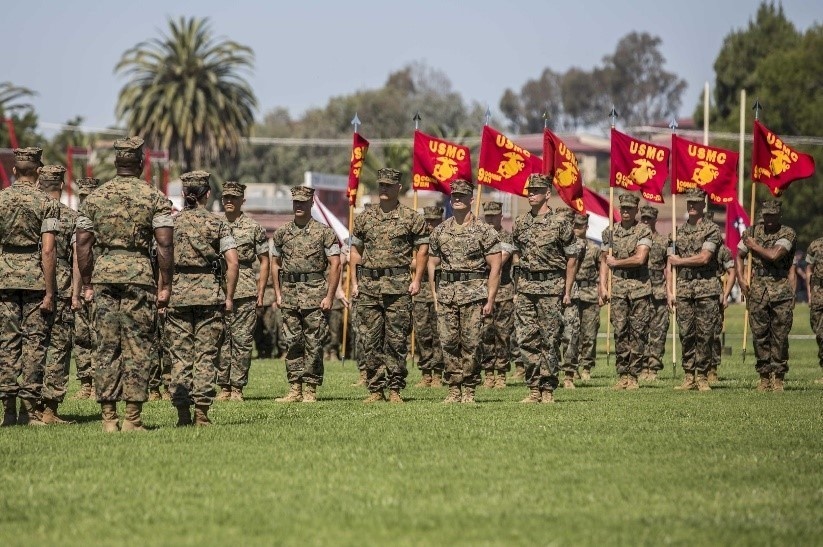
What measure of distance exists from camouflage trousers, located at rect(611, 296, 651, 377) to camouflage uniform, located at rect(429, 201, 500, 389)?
13.0ft

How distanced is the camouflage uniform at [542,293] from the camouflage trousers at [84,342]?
5189 mm

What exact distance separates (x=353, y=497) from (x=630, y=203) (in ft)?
36.2

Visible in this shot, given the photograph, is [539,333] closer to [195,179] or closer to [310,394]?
[310,394]

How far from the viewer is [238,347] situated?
704 inches

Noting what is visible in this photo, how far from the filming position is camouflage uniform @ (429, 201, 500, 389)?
16641mm

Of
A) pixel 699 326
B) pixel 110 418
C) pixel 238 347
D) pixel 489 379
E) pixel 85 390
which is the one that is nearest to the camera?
pixel 110 418

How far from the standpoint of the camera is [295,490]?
10.3 metres

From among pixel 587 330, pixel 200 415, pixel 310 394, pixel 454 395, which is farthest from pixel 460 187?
pixel 587 330

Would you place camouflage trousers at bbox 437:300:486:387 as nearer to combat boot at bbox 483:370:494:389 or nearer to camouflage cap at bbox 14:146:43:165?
combat boot at bbox 483:370:494:389

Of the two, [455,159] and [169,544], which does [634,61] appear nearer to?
[455,159]

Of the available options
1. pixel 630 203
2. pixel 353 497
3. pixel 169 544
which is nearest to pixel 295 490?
pixel 353 497

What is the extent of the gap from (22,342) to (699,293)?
8.91 meters

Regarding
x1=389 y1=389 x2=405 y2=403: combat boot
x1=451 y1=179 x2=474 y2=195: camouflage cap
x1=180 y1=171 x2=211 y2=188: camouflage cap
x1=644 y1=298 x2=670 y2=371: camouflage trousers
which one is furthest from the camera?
x1=644 y1=298 x2=670 y2=371: camouflage trousers

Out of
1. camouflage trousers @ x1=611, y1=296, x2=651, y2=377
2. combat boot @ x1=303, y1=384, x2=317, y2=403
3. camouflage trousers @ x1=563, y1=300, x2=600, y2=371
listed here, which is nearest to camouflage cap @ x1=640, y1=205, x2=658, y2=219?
camouflage trousers @ x1=611, y1=296, x2=651, y2=377
